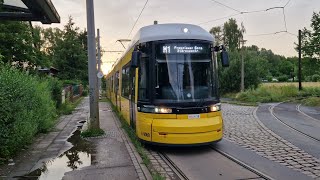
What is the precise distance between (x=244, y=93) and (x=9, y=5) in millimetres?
33668

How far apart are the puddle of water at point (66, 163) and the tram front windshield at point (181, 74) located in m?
2.40

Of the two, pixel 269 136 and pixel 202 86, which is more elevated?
pixel 202 86

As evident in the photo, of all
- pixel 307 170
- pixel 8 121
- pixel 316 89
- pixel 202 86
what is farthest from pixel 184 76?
pixel 316 89

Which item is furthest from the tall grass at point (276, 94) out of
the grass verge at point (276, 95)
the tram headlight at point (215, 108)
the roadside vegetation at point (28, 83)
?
the tram headlight at point (215, 108)

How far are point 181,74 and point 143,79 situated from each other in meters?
1.06

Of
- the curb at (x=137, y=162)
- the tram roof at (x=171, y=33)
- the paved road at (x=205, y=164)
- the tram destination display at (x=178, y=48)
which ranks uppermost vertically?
the tram roof at (x=171, y=33)

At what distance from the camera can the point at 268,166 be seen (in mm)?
7992

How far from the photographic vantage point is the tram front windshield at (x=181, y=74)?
31.4 feet

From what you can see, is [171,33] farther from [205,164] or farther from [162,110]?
[205,164]

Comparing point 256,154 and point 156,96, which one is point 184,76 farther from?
point 256,154

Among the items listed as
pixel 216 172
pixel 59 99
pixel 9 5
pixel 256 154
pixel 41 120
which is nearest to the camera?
pixel 216 172

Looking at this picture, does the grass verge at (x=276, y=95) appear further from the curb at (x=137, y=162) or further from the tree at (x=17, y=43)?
the curb at (x=137, y=162)

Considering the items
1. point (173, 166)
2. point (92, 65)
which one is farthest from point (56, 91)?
point (173, 166)

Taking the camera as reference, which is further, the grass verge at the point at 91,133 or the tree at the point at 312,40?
the tree at the point at 312,40
